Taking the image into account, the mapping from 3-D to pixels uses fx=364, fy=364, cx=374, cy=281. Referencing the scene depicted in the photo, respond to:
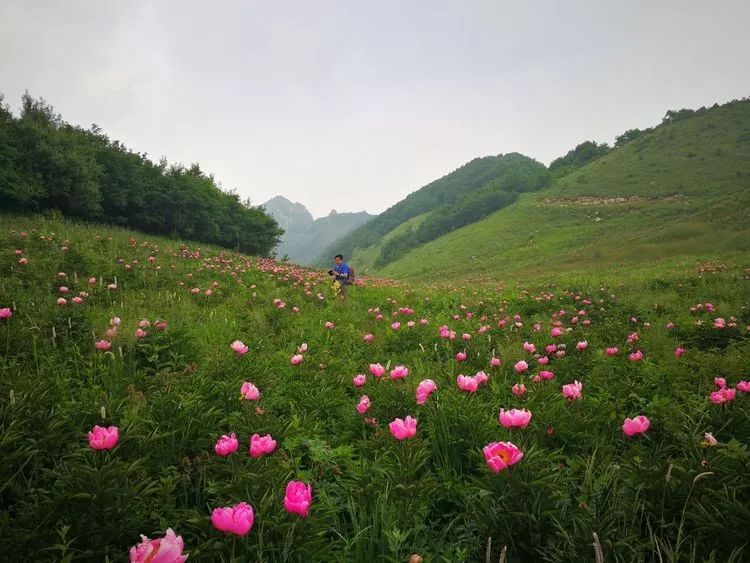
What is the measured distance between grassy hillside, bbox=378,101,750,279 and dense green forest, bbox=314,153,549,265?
56.2 ft

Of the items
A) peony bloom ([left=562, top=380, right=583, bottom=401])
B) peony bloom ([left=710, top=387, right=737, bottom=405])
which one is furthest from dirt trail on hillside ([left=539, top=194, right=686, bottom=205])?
peony bloom ([left=562, top=380, right=583, bottom=401])

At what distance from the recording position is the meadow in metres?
1.65

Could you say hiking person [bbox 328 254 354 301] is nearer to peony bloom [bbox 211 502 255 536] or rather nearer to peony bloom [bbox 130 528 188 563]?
peony bloom [bbox 211 502 255 536]

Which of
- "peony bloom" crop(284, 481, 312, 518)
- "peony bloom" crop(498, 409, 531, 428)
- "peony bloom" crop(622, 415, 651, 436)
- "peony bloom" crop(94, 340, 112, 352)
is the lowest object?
"peony bloom" crop(622, 415, 651, 436)

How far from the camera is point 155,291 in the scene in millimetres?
7879

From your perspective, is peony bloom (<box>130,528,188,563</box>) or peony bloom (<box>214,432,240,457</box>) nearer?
peony bloom (<box>130,528,188,563</box>)

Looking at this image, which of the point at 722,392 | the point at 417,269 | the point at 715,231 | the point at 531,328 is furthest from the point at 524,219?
the point at 722,392

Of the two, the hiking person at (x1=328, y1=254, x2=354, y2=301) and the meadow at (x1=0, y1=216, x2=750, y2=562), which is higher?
the hiking person at (x1=328, y1=254, x2=354, y2=301)

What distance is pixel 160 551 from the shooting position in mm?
1263

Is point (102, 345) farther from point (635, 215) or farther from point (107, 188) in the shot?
point (635, 215)

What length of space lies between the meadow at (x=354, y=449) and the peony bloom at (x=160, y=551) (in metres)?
0.01

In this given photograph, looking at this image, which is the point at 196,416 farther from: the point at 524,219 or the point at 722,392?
the point at 524,219

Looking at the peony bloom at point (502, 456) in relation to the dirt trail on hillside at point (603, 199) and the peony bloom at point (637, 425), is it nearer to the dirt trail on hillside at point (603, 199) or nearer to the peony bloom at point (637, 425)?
the peony bloom at point (637, 425)

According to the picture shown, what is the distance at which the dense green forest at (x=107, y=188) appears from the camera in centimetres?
1895
